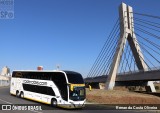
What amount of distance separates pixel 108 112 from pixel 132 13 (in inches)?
1849

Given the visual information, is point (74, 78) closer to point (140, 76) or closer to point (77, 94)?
point (77, 94)

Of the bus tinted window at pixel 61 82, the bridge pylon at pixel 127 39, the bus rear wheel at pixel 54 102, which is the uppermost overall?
the bridge pylon at pixel 127 39

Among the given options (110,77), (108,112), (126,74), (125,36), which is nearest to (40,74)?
(108,112)

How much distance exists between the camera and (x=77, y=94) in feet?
92.7

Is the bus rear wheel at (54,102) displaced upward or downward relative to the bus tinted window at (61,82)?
downward

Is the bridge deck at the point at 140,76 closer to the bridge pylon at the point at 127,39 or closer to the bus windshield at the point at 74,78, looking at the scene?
the bridge pylon at the point at 127,39

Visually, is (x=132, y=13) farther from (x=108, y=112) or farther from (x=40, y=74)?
(x=108, y=112)

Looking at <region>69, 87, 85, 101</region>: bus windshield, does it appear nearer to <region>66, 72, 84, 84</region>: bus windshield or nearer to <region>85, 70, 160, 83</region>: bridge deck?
<region>66, 72, 84, 84</region>: bus windshield

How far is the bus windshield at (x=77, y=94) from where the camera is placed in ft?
91.6

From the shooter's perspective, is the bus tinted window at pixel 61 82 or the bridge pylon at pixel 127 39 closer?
the bus tinted window at pixel 61 82

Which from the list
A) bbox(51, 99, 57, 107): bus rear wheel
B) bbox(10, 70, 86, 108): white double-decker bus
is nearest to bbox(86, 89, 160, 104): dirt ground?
bbox(10, 70, 86, 108): white double-decker bus

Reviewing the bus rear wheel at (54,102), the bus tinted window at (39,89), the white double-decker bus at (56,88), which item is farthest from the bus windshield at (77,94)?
the bus tinted window at (39,89)

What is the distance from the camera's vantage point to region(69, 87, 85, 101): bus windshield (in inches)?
1099

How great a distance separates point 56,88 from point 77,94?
7.53ft
